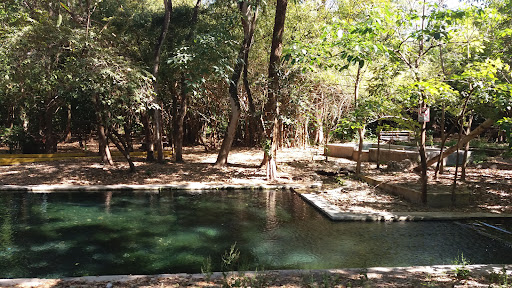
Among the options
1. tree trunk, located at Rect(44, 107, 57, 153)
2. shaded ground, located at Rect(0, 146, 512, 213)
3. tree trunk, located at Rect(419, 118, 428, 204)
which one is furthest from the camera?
tree trunk, located at Rect(44, 107, 57, 153)

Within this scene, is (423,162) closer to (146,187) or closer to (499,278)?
(499,278)

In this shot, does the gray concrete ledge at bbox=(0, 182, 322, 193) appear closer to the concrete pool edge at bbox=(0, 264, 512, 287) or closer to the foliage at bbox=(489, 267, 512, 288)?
the concrete pool edge at bbox=(0, 264, 512, 287)

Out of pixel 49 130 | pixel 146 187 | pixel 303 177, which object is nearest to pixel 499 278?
pixel 303 177

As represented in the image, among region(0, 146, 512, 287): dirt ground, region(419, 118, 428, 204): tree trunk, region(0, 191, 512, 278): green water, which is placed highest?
region(419, 118, 428, 204): tree trunk

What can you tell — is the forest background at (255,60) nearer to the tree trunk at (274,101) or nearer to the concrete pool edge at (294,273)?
the tree trunk at (274,101)

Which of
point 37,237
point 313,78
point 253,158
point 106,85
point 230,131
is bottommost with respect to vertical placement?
point 37,237

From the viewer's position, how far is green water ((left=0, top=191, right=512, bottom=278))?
4.37 m

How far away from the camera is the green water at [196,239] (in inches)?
172

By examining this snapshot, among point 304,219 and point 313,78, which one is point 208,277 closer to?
point 304,219

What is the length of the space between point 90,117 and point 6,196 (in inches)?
172

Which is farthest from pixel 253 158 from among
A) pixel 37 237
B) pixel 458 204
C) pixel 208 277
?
pixel 208 277

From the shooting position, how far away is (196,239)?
530 centimetres

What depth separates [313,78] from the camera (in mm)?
11336

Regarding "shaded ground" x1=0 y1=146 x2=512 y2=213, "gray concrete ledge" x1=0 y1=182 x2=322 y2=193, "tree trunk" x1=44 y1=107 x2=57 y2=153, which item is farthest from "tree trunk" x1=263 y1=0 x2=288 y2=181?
"tree trunk" x1=44 y1=107 x2=57 y2=153
